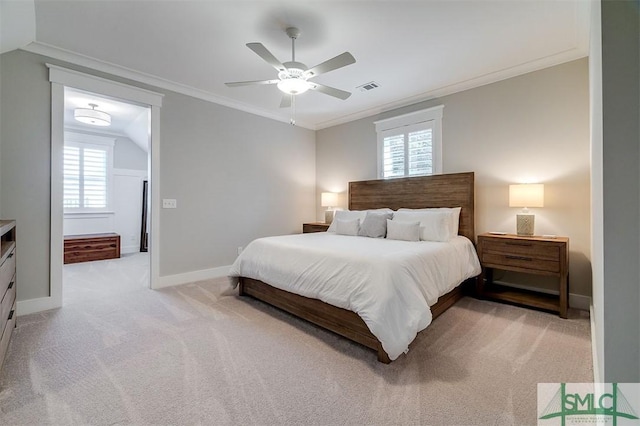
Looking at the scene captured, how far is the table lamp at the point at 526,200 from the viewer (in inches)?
118

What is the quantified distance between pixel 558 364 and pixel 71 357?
3429 mm

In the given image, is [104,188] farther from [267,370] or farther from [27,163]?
[267,370]

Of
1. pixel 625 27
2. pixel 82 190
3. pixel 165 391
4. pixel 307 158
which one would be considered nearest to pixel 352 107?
pixel 307 158

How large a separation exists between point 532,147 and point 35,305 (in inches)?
224

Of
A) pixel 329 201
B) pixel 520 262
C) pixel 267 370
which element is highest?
pixel 329 201

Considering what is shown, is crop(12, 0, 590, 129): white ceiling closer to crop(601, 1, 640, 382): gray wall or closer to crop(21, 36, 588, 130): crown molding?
crop(21, 36, 588, 130): crown molding

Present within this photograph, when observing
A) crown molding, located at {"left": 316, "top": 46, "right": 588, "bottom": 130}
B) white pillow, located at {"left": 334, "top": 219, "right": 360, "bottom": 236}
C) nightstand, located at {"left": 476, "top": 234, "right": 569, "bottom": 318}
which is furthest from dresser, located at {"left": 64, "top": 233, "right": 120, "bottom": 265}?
nightstand, located at {"left": 476, "top": 234, "right": 569, "bottom": 318}

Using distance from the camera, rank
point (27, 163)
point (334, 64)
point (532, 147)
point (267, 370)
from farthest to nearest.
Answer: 1. point (532, 147)
2. point (27, 163)
3. point (334, 64)
4. point (267, 370)

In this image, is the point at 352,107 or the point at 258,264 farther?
the point at 352,107

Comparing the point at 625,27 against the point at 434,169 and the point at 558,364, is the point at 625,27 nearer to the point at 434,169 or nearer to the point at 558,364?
the point at 558,364

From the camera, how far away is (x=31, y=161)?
285 centimetres

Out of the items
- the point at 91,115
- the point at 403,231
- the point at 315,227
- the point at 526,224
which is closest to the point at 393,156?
the point at 403,231

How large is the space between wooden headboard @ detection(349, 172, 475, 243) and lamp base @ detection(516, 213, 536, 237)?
0.57 metres

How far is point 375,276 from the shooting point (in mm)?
2045
